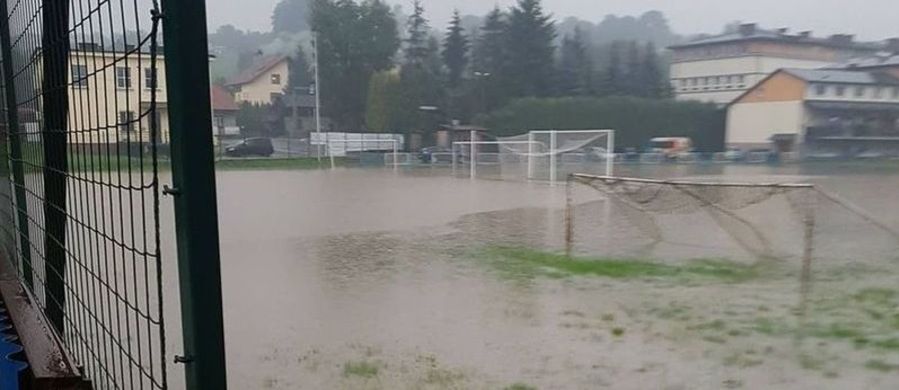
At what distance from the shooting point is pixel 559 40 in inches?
432

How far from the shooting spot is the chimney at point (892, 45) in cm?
612

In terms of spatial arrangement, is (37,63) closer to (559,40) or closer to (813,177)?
(813,177)

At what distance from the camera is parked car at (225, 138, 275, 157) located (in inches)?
343

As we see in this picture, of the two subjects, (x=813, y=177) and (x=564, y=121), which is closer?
(x=813, y=177)

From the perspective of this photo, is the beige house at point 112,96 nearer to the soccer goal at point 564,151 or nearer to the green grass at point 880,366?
the green grass at point 880,366

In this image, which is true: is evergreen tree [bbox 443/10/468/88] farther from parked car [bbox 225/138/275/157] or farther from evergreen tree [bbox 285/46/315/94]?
parked car [bbox 225/138/275/157]

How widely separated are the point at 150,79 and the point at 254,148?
32.9 feet

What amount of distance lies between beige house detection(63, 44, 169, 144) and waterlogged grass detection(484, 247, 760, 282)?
3.51 metres

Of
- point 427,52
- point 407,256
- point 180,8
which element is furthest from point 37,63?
point 427,52

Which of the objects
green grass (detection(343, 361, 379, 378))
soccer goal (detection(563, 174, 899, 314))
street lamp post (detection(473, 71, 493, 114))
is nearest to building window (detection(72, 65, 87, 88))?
green grass (detection(343, 361, 379, 378))

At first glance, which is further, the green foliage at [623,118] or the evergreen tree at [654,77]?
the evergreen tree at [654,77]

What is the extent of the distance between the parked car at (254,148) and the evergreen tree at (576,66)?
15.7 ft

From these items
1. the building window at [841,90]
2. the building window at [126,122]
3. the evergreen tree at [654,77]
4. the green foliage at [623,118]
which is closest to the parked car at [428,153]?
the green foliage at [623,118]

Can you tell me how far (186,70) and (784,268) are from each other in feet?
15.0
